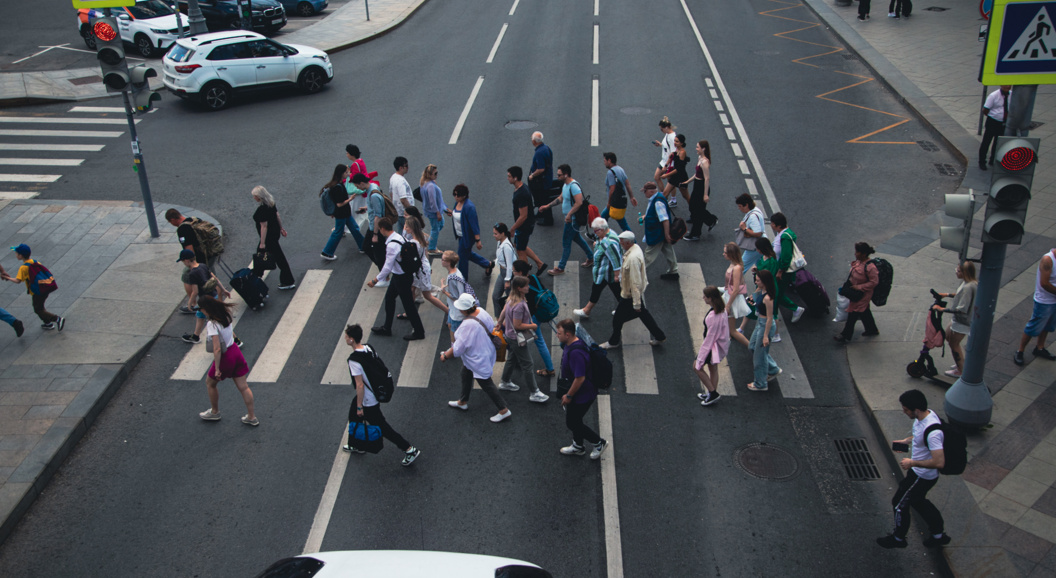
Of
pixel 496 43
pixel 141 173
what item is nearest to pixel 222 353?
pixel 141 173

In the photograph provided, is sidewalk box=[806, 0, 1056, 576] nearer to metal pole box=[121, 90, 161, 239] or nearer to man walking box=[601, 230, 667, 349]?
man walking box=[601, 230, 667, 349]

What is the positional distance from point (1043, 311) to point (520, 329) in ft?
20.9

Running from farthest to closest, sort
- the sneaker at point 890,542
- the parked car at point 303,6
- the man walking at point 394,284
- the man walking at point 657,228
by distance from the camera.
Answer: the parked car at point 303,6 → the man walking at point 657,228 → the man walking at point 394,284 → the sneaker at point 890,542

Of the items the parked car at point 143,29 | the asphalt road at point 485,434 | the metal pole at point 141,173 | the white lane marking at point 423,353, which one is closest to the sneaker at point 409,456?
the asphalt road at point 485,434

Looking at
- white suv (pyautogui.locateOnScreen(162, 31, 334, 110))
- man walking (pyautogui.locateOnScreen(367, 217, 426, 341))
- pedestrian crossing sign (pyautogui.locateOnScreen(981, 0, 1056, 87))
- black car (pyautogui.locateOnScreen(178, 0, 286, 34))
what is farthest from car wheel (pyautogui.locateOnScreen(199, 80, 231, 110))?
pedestrian crossing sign (pyautogui.locateOnScreen(981, 0, 1056, 87))

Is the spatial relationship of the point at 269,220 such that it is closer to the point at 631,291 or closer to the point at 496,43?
the point at 631,291

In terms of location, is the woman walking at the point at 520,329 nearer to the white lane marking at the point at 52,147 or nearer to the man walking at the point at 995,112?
the man walking at the point at 995,112

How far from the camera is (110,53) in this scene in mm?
12414

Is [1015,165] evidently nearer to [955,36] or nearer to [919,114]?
[919,114]

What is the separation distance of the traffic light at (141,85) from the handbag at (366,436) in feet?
25.3

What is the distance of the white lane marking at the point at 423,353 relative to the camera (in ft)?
32.4

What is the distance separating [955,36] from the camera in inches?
945

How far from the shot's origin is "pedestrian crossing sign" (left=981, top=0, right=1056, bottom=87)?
710 centimetres

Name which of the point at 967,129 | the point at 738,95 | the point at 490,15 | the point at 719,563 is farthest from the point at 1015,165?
the point at 490,15
